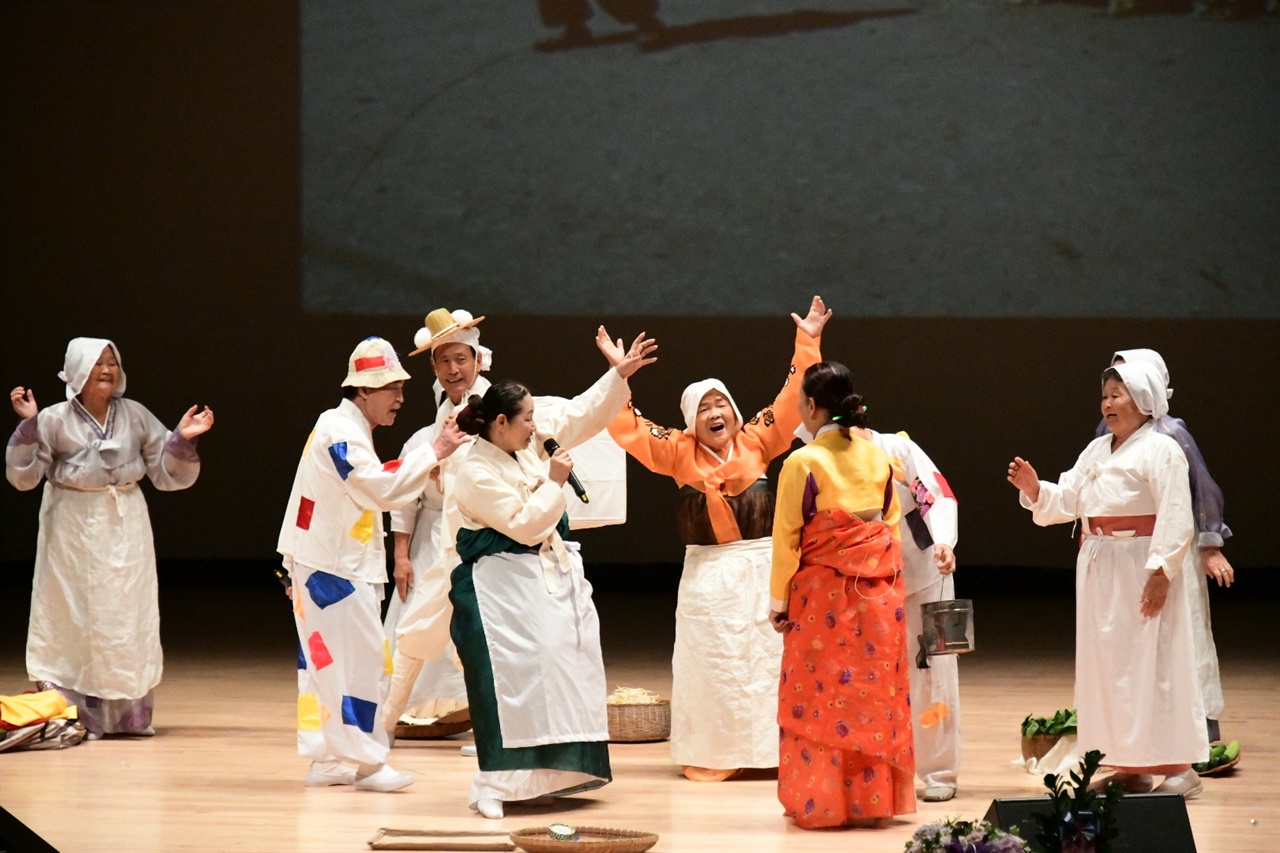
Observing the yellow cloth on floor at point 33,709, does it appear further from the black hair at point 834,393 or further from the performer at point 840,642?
the black hair at point 834,393

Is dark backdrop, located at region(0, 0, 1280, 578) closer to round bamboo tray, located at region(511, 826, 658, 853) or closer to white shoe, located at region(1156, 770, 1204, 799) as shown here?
white shoe, located at region(1156, 770, 1204, 799)

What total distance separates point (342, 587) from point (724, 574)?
120 cm

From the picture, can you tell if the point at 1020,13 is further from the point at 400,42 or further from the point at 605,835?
the point at 605,835

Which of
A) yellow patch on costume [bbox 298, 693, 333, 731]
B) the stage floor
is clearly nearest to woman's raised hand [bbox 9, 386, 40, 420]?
the stage floor

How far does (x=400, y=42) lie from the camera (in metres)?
9.28

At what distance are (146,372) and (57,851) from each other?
6.23 meters

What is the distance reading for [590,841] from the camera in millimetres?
4090

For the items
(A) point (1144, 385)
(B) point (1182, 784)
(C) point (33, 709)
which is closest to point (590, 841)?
(B) point (1182, 784)

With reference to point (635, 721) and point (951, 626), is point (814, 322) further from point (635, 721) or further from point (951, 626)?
point (635, 721)

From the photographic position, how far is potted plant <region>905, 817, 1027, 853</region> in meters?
3.04

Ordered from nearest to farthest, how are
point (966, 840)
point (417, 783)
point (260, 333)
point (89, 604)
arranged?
point (966, 840)
point (417, 783)
point (89, 604)
point (260, 333)

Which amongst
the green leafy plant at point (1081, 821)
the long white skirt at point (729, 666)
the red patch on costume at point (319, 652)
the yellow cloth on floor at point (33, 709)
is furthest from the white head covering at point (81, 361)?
the green leafy plant at point (1081, 821)

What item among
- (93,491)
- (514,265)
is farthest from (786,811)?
(514,265)

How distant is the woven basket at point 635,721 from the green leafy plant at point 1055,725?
4.38 ft
